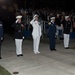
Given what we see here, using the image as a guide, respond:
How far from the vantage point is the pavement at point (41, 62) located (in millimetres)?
9680

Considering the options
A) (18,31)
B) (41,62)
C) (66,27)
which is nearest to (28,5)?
(66,27)

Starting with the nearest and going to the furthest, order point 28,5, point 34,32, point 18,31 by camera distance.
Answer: point 18,31 < point 34,32 < point 28,5

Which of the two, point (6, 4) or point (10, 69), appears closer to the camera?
point (10, 69)

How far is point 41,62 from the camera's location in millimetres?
10984

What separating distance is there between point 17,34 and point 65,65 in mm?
2810

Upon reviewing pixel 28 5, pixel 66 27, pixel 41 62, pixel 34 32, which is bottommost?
pixel 41 62

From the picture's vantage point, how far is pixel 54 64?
34.8ft

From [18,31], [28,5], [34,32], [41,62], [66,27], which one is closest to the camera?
[41,62]

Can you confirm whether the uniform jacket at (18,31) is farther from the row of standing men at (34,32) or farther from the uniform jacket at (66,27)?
the uniform jacket at (66,27)

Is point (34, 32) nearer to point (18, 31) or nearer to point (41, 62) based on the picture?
point (18, 31)

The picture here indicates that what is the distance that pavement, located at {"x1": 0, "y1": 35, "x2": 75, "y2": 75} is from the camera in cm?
968

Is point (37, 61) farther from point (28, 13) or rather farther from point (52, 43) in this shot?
point (28, 13)

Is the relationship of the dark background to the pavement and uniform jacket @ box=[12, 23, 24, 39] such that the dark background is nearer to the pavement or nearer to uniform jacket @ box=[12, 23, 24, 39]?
the pavement

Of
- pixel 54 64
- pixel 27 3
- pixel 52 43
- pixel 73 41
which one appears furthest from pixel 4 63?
pixel 27 3
